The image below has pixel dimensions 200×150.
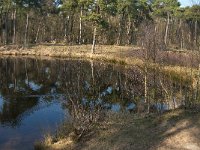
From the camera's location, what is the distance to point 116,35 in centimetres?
8356

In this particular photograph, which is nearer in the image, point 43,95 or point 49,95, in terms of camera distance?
point 49,95

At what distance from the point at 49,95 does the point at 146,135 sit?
14.5 metres

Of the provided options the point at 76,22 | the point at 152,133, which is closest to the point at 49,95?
the point at 152,133

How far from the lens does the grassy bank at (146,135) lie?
12.6 m

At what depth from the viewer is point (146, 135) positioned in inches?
527

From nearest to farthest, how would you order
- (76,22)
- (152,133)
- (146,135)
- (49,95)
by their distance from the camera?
1. (146,135)
2. (152,133)
3. (49,95)
4. (76,22)

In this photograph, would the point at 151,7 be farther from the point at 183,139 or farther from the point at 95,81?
the point at 183,139

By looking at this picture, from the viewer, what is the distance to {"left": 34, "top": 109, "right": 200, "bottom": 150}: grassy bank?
1258 cm

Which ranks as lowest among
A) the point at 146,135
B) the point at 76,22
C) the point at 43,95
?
the point at 43,95

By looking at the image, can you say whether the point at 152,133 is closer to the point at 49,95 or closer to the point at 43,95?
the point at 49,95

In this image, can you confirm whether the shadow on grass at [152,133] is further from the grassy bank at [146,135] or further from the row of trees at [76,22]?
the row of trees at [76,22]

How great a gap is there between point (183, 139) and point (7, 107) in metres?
12.9

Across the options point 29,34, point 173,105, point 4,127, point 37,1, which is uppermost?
point 37,1

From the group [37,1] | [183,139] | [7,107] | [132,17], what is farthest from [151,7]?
[183,139]
